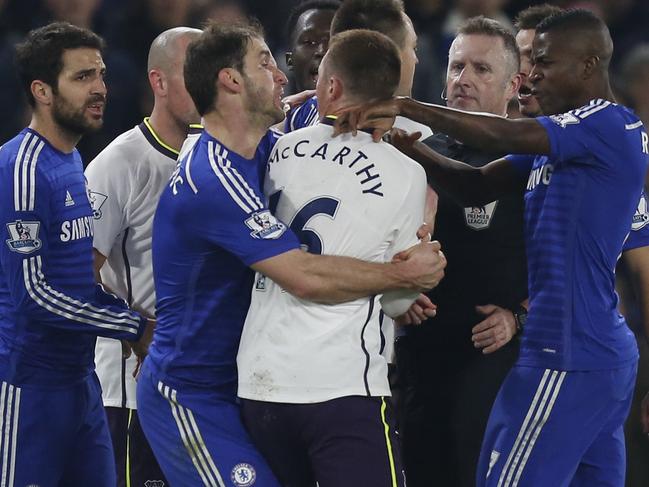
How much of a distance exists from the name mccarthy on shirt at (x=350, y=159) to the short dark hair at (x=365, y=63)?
8.7 inches

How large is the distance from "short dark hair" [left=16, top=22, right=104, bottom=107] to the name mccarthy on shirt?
4.52 ft

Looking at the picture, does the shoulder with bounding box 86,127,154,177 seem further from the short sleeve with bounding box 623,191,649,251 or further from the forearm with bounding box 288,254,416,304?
the short sleeve with bounding box 623,191,649,251

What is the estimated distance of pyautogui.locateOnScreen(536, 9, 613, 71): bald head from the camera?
164 inches

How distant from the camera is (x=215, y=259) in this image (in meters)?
3.76

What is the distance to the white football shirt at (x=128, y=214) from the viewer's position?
4953 millimetres

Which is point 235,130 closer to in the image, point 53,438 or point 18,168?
point 18,168

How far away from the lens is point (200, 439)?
12.3 feet

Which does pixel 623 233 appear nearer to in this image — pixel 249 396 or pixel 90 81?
pixel 249 396

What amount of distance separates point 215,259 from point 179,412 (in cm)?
51

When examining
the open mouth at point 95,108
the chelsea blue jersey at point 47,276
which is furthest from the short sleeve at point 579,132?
the open mouth at point 95,108

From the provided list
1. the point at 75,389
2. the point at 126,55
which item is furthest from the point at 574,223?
the point at 126,55

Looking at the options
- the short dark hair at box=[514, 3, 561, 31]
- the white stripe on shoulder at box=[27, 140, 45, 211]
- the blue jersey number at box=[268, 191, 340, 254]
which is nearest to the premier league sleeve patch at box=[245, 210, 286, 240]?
the blue jersey number at box=[268, 191, 340, 254]

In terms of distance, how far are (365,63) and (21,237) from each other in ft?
4.84

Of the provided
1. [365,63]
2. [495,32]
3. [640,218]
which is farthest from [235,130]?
[640,218]
